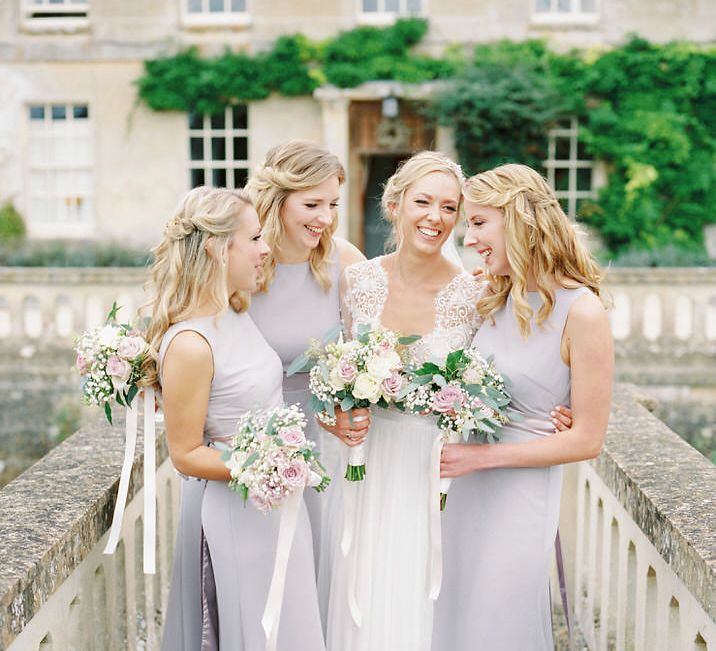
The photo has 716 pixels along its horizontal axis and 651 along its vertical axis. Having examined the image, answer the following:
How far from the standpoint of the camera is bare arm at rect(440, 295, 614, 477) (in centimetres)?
273

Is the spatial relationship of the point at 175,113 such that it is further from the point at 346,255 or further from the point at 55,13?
the point at 346,255

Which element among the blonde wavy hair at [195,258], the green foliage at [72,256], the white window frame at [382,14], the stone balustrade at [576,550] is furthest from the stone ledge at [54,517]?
the white window frame at [382,14]

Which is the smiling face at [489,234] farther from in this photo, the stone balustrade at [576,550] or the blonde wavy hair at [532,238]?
the stone balustrade at [576,550]

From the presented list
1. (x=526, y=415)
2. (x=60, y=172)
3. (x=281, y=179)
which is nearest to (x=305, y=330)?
(x=281, y=179)

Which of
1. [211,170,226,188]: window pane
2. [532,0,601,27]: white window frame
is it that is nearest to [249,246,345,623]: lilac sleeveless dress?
[532,0,601,27]: white window frame

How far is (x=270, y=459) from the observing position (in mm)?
2438

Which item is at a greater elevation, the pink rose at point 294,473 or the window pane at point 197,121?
the window pane at point 197,121

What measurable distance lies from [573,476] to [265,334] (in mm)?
1625

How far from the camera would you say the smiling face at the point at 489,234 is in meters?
2.89

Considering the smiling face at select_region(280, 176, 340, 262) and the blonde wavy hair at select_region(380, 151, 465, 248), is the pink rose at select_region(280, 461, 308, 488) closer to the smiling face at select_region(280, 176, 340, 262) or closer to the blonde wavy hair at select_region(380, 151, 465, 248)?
the smiling face at select_region(280, 176, 340, 262)

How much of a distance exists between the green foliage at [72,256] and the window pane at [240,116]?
8.88ft

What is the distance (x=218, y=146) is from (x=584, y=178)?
20.0 feet

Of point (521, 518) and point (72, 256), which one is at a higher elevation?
point (521, 518)

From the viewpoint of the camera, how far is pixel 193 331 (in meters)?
2.65
